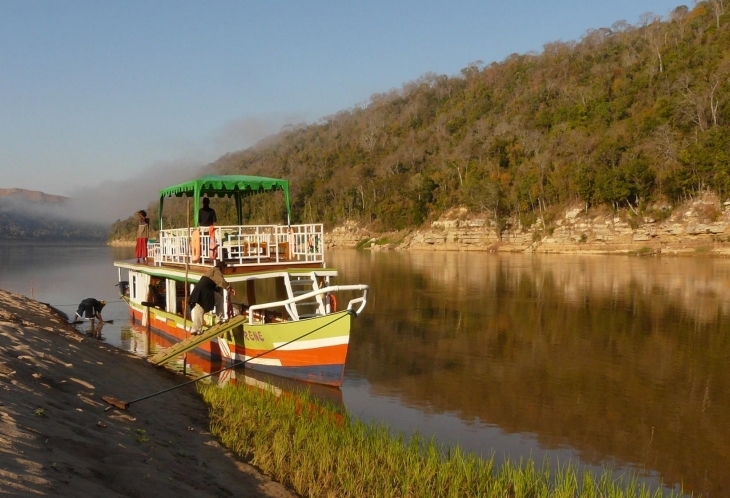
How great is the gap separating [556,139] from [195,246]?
71162 mm

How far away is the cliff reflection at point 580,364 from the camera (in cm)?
962

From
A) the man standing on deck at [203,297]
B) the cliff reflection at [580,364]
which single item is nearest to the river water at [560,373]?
→ the cliff reflection at [580,364]

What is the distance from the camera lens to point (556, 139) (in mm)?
79062

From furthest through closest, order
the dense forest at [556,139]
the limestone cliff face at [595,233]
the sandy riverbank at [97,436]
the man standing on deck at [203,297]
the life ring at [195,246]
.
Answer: the dense forest at [556,139], the limestone cliff face at [595,233], the life ring at [195,246], the man standing on deck at [203,297], the sandy riverbank at [97,436]

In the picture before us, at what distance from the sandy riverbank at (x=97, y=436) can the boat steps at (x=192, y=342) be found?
1470mm

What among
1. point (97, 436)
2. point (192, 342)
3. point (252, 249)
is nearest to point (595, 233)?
point (252, 249)

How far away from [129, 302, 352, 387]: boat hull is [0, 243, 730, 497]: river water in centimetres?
73

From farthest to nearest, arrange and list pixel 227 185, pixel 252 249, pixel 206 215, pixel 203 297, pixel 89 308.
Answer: pixel 89 308 → pixel 206 215 → pixel 227 185 → pixel 252 249 → pixel 203 297

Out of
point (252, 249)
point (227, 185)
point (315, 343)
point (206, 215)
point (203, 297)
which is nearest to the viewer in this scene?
point (315, 343)

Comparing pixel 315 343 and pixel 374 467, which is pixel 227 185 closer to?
pixel 315 343

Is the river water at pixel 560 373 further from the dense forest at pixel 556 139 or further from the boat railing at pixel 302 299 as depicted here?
the dense forest at pixel 556 139

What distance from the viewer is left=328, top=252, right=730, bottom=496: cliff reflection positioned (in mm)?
9617

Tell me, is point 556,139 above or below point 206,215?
above

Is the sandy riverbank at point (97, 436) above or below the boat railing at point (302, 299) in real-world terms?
below
